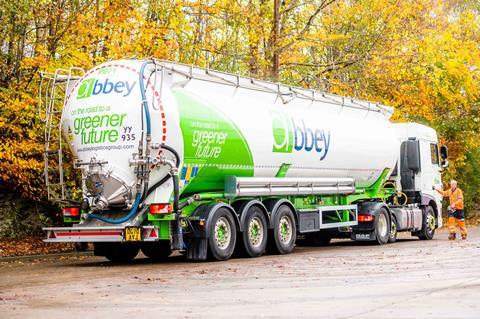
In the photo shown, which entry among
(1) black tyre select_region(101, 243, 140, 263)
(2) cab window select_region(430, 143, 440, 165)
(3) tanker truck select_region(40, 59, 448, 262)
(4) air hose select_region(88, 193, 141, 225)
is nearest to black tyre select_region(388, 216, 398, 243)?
(3) tanker truck select_region(40, 59, 448, 262)

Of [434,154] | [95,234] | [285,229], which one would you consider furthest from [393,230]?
[95,234]

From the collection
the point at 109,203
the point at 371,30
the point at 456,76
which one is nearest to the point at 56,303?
the point at 109,203

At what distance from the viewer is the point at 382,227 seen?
901 inches

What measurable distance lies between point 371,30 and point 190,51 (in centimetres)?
769

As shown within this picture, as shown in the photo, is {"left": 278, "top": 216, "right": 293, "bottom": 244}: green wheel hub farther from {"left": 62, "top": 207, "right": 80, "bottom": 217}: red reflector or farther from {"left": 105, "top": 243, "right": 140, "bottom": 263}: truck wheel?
{"left": 62, "top": 207, "right": 80, "bottom": 217}: red reflector

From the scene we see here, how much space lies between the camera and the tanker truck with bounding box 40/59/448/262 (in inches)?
602

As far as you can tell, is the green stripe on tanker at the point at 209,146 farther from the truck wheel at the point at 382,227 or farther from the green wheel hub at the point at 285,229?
the truck wheel at the point at 382,227

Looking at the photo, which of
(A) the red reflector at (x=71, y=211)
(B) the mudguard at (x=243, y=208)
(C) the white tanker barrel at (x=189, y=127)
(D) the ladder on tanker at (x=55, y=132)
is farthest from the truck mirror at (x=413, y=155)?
Answer: (A) the red reflector at (x=71, y=211)

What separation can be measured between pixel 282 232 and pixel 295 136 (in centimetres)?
213

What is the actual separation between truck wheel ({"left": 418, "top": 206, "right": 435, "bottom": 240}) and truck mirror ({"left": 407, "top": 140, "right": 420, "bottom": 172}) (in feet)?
4.67

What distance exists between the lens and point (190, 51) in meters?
23.6

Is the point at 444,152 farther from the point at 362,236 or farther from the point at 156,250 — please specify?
the point at 156,250

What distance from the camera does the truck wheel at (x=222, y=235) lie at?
15.8 metres

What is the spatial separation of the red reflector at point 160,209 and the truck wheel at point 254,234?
7.01ft
